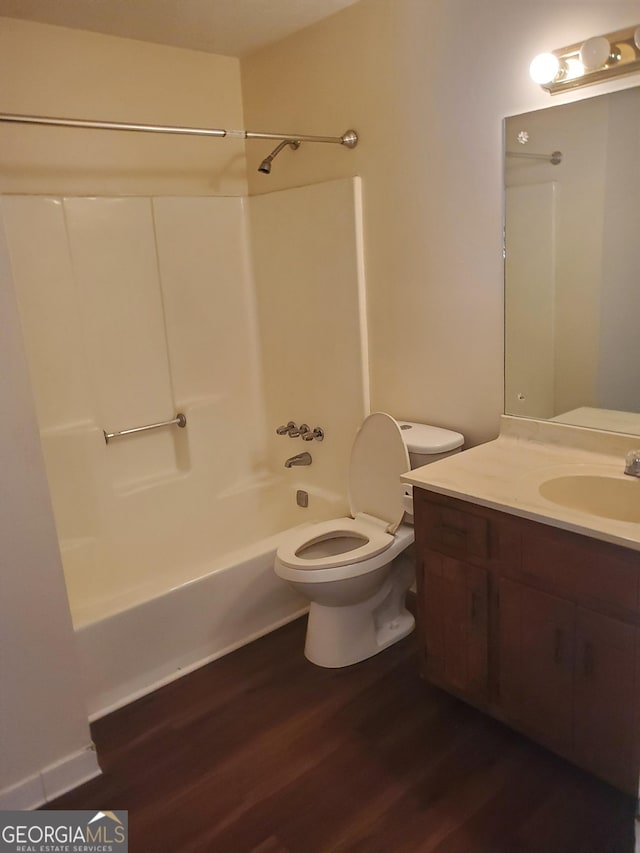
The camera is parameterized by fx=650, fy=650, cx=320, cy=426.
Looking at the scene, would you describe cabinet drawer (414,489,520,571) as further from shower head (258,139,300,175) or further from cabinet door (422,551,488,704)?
shower head (258,139,300,175)

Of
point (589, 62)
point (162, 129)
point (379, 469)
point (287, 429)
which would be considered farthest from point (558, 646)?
point (162, 129)

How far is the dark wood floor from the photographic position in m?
1.68

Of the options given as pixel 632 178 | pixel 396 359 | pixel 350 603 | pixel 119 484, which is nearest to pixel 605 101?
pixel 632 178

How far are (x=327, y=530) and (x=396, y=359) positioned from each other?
743mm

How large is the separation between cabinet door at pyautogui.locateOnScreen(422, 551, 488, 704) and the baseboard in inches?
42.7

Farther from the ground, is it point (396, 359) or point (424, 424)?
point (396, 359)

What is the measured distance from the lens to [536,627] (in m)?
1.76

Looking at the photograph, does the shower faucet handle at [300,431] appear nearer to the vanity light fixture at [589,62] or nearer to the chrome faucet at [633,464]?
the chrome faucet at [633,464]

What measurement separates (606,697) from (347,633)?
0.97m

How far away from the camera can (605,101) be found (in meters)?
1.84

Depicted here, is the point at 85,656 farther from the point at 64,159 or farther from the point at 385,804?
the point at 64,159

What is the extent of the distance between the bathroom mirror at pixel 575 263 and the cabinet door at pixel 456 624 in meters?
0.63

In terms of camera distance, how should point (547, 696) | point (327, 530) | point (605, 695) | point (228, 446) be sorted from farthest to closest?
1. point (228, 446)
2. point (327, 530)
3. point (547, 696)
4. point (605, 695)

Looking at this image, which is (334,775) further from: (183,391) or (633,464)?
(183,391)
